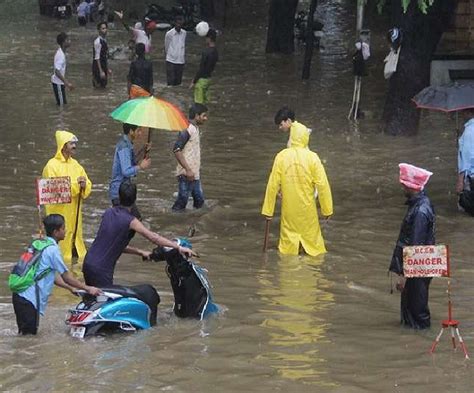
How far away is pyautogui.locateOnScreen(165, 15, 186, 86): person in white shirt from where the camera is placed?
89.6ft

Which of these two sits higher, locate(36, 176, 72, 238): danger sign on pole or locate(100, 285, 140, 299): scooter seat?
locate(36, 176, 72, 238): danger sign on pole

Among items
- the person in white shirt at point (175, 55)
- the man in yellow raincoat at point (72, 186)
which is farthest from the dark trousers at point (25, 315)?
the person in white shirt at point (175, 55)

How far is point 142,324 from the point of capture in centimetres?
1030

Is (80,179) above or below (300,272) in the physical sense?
above

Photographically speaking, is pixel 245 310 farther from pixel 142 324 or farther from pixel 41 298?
pixel 41 298

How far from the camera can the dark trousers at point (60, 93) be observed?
24734 millimetres

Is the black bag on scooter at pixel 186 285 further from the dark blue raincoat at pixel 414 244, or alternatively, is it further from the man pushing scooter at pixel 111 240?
the dark blue raincoat at pixel 414 244

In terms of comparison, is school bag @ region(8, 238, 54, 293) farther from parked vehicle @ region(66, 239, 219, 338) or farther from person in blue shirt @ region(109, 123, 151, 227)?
person in blue shirt @ region(109, 123, 151, 227)

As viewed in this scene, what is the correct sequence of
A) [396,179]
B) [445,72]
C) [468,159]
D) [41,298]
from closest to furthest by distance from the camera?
[41,298], [468,159], [396,179], [445,72]

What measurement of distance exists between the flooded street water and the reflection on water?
0.02 meters

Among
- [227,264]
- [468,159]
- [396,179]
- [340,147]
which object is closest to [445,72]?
[340,147]

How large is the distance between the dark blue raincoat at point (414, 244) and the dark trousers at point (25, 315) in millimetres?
3013

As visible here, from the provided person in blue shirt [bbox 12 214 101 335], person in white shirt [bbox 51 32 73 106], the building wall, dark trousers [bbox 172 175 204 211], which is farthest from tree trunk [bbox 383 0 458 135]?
person in blue shirt [bbox 12 214 101 335]

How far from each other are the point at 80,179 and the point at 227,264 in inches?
75.0
